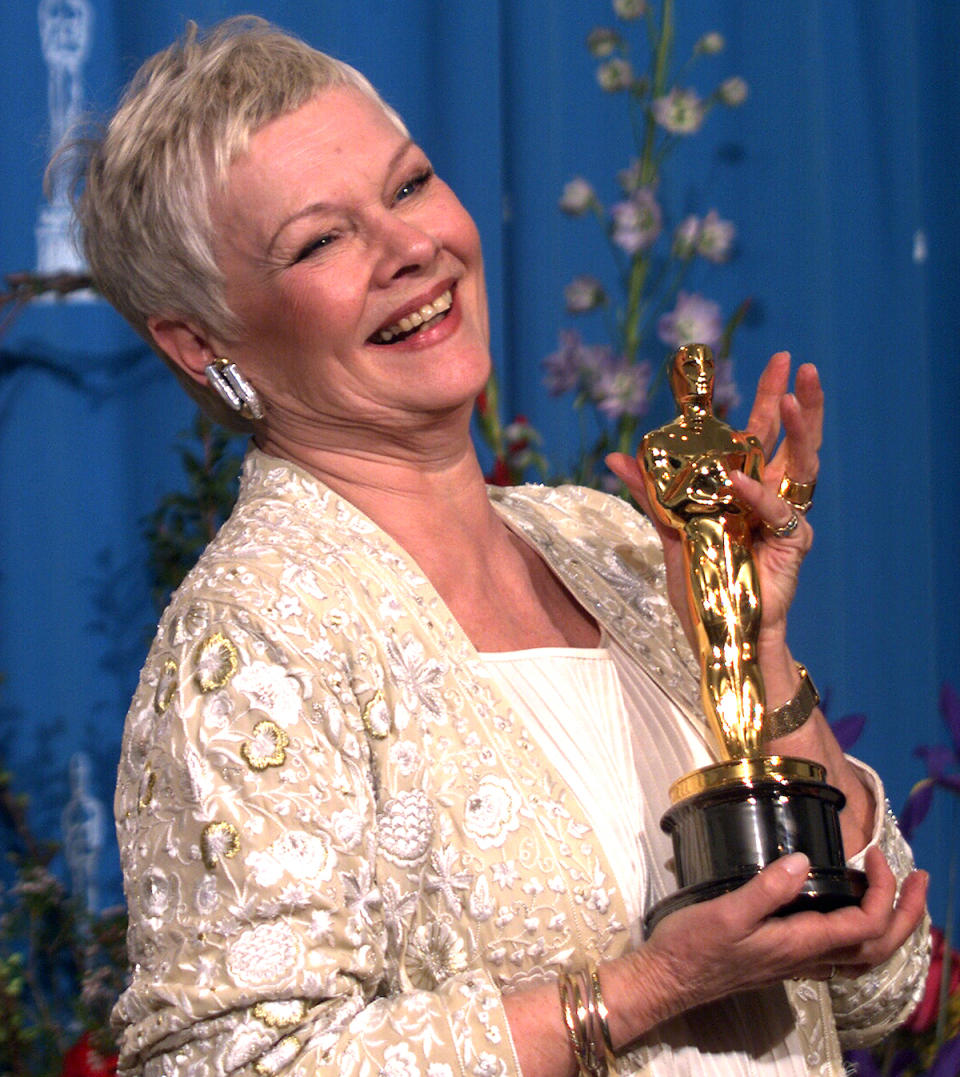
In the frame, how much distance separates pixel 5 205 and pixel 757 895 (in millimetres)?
1311

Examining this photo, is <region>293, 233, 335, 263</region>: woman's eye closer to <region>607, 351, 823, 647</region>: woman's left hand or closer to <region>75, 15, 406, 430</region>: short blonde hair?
<region>75, 15, 406, 430</region>: short blonde hair

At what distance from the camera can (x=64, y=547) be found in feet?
5.99

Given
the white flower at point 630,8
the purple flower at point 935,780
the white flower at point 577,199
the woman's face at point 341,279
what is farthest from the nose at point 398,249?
the white flower at point 630,8

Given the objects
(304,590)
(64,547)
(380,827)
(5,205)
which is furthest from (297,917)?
(5,205)

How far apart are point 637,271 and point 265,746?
122cm

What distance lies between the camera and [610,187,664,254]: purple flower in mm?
1943

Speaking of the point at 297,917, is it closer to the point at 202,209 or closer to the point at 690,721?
the point at 690,721

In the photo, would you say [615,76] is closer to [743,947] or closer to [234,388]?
[234,388]

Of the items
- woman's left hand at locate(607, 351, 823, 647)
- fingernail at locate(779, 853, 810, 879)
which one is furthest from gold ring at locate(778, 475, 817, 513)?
fingernail at locate(779, 853, 810, 879)

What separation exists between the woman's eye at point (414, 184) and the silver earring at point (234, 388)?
0.20m

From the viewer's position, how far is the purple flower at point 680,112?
1.97 m

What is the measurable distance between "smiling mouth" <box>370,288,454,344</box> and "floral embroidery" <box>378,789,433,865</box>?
399mm

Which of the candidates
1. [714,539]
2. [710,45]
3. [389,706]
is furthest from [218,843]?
[710,45]

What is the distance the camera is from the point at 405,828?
101 cm
